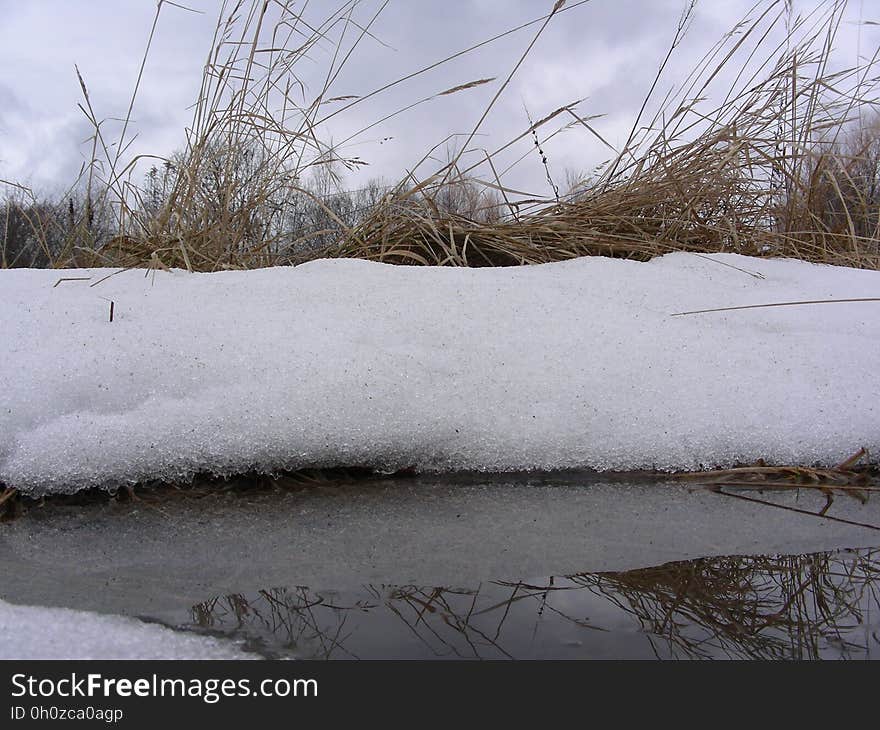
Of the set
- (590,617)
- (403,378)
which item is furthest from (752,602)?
(403,378)

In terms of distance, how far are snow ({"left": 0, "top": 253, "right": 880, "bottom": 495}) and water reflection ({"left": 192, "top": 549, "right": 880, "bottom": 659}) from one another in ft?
0.92

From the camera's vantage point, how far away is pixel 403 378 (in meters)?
0.90

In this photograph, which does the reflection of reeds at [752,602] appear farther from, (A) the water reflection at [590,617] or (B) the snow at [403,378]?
(B) the snow at [403,378]

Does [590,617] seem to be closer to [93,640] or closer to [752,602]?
[752,602]

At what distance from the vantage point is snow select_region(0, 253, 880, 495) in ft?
2.68

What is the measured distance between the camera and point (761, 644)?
491mm

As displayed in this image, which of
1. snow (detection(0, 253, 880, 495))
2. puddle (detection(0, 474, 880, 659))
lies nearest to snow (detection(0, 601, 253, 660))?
puddle (detection(0, 474, 880, 659))

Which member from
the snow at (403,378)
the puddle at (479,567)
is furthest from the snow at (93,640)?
the snow at (403,378)

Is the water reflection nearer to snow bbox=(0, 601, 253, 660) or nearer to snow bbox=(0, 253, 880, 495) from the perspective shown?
snow bbox=(0, 601, 253, 660)

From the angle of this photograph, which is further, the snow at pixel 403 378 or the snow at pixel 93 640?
the snow at pixel 403 378

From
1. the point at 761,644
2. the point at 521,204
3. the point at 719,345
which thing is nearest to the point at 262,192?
the point at 521,204

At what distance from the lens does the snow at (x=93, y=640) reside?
47cm

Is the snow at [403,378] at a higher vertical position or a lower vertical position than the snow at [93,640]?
higher

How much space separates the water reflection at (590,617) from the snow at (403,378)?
28cm
